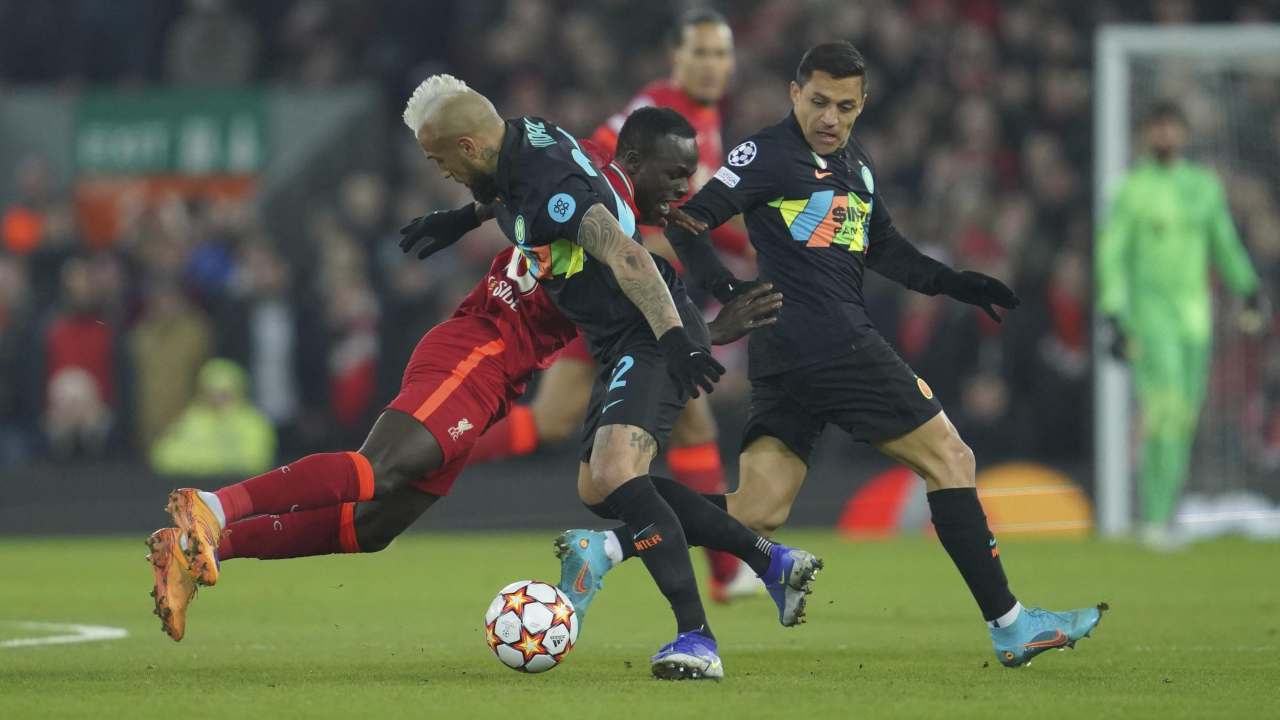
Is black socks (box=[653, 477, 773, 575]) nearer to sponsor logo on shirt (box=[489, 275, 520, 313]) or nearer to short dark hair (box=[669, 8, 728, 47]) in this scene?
sponsor logo on shirt (box=[489, 275, 520, 313])

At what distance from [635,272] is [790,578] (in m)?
1.09

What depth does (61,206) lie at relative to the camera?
54.6ft

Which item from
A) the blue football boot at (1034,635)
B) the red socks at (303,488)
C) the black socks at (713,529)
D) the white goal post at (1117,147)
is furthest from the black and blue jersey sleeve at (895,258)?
the white goal post at (1117,147)

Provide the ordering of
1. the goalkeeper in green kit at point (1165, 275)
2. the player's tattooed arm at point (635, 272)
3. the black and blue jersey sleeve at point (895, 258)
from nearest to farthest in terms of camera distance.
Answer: the player's tattooed arm at point (635, 272) → the black and blue jersey sleeve at point (895, 258) → the goalkeeper in green kit at point (1165, 275)

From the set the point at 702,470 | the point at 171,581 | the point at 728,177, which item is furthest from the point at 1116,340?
the point at 171,581

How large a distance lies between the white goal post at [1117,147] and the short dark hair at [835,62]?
7.31 meters

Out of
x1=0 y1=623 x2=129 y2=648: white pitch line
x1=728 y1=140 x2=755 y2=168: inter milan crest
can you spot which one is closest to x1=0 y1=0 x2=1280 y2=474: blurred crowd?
x1=0 y1=623 x2=129 y2=648: white pitch line

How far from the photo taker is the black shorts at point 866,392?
6.76 metres

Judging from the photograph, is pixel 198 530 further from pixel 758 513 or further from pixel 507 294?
pixel 758 513

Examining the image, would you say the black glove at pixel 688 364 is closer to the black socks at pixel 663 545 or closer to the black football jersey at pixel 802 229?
the black socks at pixel 663 545

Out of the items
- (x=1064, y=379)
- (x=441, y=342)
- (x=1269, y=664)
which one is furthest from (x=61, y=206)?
(x=1269, y=664)

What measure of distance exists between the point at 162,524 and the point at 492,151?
8900 millimetres

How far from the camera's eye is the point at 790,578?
6461mm

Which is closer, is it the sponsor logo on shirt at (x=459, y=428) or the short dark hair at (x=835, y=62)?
the sponsor logo on shirt at (x=459, y=428)
